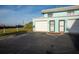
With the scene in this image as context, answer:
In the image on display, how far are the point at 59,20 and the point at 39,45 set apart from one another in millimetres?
822

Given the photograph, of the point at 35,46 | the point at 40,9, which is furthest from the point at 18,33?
the point at 40,9

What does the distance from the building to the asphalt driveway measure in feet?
0.65

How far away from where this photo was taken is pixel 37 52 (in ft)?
15.1

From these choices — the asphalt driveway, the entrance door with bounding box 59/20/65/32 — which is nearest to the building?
the entrance door with bounding box 59/20/65/32

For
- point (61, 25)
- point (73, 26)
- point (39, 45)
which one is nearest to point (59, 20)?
point (61, 25)

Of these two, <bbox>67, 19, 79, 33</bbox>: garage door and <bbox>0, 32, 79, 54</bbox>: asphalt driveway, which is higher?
<bbox>67, 19, 79, 33</bbox>: garage door

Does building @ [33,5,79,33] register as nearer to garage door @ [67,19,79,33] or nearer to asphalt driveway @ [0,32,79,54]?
garage door @ [67,19,79,33]

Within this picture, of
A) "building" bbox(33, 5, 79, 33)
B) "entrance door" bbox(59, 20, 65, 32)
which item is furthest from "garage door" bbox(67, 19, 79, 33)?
"entrance door" bbox(59, 20, 65, 32)

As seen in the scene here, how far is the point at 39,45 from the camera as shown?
4.62m

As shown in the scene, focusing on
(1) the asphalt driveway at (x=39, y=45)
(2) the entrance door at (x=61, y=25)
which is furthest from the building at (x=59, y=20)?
(1) the asphalt driveway at (x=39, y=45)

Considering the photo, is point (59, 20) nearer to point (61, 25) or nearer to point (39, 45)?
point (61, 25)

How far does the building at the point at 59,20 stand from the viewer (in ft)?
15.1

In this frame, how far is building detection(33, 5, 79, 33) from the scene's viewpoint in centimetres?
459
